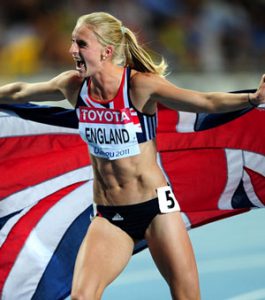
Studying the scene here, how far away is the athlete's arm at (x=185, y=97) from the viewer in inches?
187

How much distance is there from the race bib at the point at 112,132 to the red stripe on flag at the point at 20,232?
147cm

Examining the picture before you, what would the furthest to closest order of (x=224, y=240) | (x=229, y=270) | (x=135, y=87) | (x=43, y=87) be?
(x=224, y=240) → (x=229, y=270) → (x=43, y=87) → (x=135, y=87)

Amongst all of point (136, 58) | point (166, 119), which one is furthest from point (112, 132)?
point (166, 119)

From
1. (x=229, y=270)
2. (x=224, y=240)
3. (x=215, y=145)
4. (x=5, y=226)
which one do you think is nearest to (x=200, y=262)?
(x=229, y=270)

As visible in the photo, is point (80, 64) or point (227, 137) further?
point (227, 137)

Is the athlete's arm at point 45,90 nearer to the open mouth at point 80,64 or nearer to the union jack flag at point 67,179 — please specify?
the open mouth at point 80,64

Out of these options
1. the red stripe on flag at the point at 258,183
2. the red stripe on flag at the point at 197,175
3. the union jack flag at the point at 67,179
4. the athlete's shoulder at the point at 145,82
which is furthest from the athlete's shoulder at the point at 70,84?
the red stripe on flag at the point at 258,183

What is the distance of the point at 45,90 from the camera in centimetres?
539

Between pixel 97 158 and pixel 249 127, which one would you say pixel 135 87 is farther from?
pixel 249 127

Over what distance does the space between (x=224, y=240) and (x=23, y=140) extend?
3092 mm

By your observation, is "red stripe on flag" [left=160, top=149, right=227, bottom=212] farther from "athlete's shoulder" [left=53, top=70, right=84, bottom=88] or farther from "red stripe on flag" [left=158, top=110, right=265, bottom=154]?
"athlete's shoulder" [left=53, top=70, right=84, bottom=88]

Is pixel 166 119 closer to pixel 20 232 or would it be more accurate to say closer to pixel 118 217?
pixel 20 232

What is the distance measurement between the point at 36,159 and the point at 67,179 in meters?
0.25

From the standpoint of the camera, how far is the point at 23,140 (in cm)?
642
